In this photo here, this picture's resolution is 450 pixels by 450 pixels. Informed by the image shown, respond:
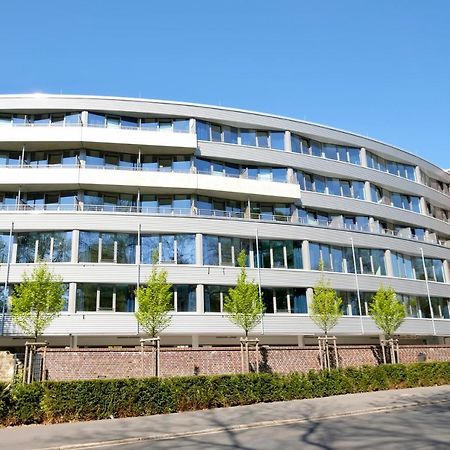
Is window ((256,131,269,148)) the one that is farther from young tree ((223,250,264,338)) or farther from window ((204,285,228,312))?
young tree ((223,250,264,338))

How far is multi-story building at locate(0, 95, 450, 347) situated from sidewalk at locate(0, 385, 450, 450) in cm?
1365

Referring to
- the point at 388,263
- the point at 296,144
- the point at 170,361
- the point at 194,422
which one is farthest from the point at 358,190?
the point at 194,422

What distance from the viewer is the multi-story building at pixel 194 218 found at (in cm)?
3075

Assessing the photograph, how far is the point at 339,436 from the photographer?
11594 millimetres

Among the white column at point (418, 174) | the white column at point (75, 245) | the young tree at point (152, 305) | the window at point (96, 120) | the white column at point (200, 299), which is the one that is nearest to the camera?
the young tree at point (152, 305)

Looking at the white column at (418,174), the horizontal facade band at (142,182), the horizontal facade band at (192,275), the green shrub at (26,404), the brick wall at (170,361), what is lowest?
the green shrub at (26,404)

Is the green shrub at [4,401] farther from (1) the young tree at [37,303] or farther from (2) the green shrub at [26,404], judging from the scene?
(1) the young tree at [37,303]

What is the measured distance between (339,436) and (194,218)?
22.4 metres

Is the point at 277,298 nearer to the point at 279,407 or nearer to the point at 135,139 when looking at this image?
the point at 135,139

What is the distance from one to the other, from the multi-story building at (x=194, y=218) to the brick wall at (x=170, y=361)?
24.1ft

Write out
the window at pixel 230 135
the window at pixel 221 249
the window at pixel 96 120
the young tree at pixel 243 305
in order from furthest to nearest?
the window at pixel 230 135 < the window at pixel 96 120 < the window at pixel 221 249 < the young tree at pixel 243 305

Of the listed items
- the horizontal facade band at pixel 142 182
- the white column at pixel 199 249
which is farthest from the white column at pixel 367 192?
the white column at pixel 199 249

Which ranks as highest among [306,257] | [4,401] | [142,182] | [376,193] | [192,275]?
[376,193]

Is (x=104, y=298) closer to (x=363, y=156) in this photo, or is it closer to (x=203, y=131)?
(x=203, y=131)
